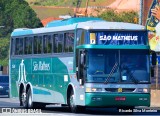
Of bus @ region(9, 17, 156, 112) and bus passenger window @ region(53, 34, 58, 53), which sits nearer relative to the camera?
bus @ region(9, 17, 156, 112)

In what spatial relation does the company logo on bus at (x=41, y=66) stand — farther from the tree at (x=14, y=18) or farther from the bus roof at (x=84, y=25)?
the tree at (x=14, y=18)

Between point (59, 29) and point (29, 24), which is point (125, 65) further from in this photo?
point (29, 24)

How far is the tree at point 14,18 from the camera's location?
4791 inches

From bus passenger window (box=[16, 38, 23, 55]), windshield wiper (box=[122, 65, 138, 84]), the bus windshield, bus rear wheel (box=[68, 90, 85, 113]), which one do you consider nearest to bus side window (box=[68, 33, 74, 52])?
the bus windshield

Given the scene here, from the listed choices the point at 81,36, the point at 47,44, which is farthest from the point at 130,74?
the point at 47,44

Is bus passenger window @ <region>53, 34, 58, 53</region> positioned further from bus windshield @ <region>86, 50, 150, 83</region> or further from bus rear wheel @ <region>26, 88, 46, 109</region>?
bus rear wheel @ <region>26, 88, 46, 109</region>

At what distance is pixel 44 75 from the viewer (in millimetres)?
35844

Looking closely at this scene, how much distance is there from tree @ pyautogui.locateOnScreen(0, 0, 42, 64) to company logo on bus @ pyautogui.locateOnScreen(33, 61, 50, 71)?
3245 inches

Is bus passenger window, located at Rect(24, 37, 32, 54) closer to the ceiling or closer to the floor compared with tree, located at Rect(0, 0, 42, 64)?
closer to the ceiling

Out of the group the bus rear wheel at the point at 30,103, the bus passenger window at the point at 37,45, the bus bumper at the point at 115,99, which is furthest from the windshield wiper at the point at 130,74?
the bus rear wheel at the point at 30,103

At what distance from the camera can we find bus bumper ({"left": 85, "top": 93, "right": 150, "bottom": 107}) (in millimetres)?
31359

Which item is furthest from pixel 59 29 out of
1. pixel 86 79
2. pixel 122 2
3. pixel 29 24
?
pixel 122 2

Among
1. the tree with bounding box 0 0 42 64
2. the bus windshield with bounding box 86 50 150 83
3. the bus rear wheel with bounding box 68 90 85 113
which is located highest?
the bus windshield with bounding box 86 50 150 83

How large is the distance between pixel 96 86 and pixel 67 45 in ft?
8.87
